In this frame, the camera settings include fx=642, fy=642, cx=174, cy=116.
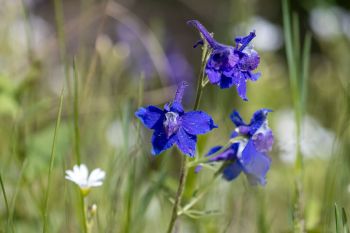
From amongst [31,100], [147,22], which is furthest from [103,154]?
[147,22]

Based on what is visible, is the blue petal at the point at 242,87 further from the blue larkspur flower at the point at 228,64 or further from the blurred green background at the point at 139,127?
the blurred green background at the point at 139,127

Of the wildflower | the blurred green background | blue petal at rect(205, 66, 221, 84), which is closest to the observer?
blue petal at rect(205, 66, 221, 84)

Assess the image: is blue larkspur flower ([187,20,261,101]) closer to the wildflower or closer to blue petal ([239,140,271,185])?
blue petal ([239,140,271,185])

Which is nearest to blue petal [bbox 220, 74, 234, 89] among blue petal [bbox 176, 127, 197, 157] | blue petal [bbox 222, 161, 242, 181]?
blue petal [bbox 176, 127, 197, 157]

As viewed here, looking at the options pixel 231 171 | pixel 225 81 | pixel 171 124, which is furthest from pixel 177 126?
pixel 231 171

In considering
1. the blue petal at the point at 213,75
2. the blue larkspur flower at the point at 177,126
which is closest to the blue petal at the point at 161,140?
the blue larkspur flower at the point at 177,126

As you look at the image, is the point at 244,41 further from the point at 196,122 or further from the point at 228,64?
the point at 196,122
